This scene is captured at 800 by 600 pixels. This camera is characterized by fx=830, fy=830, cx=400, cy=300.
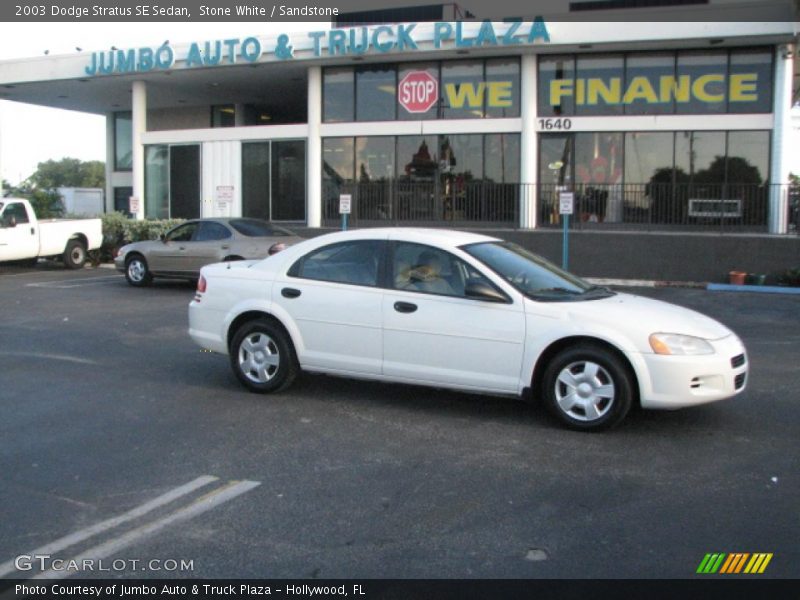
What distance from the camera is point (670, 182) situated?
67.6 ft

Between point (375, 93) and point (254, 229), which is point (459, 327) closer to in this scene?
point (254, 229)

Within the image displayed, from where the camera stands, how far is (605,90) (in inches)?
823

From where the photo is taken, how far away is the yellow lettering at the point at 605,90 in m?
20.8

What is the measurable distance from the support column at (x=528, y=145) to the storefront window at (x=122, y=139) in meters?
17.3

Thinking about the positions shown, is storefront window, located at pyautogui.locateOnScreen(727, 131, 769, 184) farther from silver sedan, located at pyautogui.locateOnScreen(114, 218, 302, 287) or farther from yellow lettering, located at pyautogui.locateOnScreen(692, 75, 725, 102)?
silver sedan, located at pyautogui.locateOnScreen(114, 218, 302, 287)

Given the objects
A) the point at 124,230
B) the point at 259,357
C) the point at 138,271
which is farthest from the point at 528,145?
the point at 259,357

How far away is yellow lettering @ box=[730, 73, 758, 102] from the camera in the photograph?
20.0m

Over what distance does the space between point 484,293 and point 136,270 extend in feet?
40.6

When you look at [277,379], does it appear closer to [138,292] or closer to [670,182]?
[138,292]

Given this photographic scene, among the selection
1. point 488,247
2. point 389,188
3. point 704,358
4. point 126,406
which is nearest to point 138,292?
point 389,188

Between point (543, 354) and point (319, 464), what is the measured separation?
200cm

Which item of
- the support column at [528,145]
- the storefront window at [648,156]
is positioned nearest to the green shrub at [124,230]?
the support column at [528,145]

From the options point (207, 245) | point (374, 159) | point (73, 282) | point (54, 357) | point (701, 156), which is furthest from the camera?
point (374, 159)

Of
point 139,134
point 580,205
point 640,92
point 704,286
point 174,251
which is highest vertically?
point 640,92
